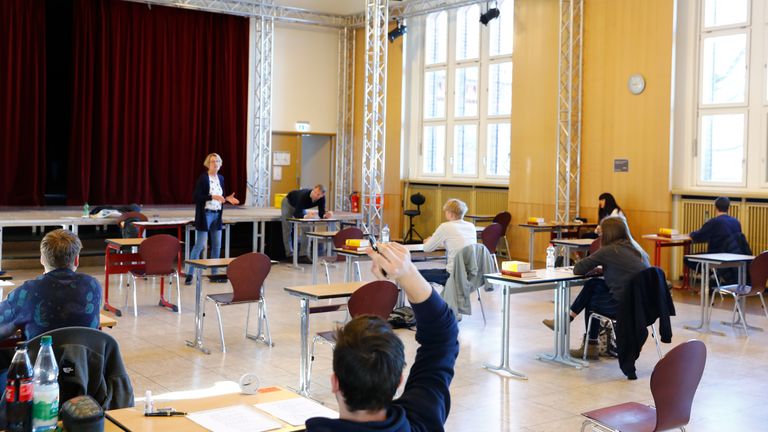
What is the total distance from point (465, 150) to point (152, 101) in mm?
6064

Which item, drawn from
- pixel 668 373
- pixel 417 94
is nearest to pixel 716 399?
pixel 668 373

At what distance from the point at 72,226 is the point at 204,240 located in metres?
2.21

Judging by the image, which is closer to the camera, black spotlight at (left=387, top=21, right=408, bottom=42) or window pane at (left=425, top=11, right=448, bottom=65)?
black spotlight at (left=387, top=21, right=408, bottom=42)

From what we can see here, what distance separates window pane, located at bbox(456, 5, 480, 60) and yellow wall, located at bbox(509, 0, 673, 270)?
1.47 meters

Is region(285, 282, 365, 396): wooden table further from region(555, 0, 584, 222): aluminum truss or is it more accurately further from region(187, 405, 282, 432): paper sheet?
region(555, 0, 584, 222): aluminum truss

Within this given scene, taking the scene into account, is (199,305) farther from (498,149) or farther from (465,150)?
(465,150)

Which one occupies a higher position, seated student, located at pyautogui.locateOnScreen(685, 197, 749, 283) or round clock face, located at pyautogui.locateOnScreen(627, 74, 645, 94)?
round clock face, located at pyautogui.locateOnScreen(627, 74, 645, 94)

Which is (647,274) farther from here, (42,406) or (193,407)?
(42,406)

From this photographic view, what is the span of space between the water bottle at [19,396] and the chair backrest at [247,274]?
4.32 meters

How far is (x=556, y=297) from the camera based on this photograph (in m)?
6.71

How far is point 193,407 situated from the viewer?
2.86 meters

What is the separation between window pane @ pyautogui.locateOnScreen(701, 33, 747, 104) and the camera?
1120 centimetres

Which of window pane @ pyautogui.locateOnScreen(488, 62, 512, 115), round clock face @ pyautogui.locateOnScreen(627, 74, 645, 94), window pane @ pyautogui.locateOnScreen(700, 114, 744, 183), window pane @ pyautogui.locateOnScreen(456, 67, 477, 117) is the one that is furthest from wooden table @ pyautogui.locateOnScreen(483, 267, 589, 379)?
window pane @ pyautogui.locateOnScreen(456, 67, 477, 117)

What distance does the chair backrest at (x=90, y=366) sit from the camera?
10.2ft
